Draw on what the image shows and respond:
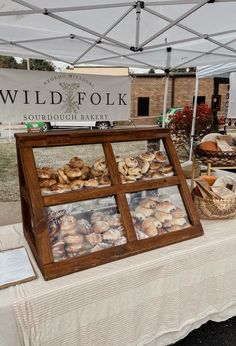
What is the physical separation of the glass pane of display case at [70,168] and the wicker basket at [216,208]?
59 cm

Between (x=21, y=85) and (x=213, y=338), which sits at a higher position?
(x=21, y=85)

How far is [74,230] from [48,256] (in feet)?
0.49

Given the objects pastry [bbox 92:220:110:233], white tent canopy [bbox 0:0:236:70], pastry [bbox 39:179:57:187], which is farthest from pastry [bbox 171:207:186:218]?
white tent canopy [bbox 0:0:236:70]

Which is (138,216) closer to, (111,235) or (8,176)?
(111,235)

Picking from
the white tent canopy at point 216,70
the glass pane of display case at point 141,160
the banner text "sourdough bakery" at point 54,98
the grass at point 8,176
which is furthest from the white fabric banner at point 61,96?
the glass pane of display case at point 141,160

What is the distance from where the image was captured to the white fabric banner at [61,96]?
11.2ft

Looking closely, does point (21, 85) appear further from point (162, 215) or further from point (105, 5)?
point (162, 215)

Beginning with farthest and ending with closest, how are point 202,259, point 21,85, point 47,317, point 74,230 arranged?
1. point 21,85
2. point 202,259
3. point 74,230
4. point 47,317

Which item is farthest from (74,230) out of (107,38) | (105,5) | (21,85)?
(21,85)

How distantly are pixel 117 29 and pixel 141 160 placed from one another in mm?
1824

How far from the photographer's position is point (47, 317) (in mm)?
911

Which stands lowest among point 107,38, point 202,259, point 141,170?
point 202,259

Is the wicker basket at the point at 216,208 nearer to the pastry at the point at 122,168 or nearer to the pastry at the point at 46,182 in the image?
the pastry at the point at 122,168

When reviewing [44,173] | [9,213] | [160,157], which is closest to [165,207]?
[160,157]
